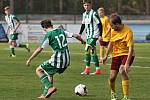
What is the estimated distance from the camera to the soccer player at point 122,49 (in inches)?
468

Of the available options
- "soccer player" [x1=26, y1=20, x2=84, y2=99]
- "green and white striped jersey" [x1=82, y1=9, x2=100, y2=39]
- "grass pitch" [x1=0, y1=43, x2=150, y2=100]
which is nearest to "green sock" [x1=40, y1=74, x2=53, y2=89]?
"soccer player" [x1=26, y1=20, x2=84, y2=99]

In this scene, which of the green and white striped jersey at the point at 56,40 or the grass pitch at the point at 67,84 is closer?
the green and white striped jersey at the point at 56,40

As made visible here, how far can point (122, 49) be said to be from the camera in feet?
40.8

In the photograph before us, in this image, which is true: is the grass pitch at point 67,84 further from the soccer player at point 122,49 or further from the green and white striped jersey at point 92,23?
the green and white striped jersey at point 92,23

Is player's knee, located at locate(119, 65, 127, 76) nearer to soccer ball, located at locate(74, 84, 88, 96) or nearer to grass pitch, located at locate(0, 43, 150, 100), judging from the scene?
grass pitch, located at locate(0, 43, 150, 100)

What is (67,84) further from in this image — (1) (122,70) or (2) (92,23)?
(1) (122,70)

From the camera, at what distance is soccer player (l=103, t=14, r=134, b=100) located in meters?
11.9

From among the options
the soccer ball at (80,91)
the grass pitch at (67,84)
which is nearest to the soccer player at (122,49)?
the grass pitch at (67,84)

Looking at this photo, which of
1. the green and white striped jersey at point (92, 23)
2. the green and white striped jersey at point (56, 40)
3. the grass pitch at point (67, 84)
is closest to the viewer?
the green and white striped jersey at point (56, 40)

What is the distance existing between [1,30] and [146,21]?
16.9 meters

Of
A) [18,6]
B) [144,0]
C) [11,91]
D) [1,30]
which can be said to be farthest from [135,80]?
[144,0]

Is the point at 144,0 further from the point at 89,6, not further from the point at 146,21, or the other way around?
the point at 89,6

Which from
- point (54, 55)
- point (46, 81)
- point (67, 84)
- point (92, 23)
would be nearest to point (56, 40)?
point (54, 55)

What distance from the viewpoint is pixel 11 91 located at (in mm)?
14094
